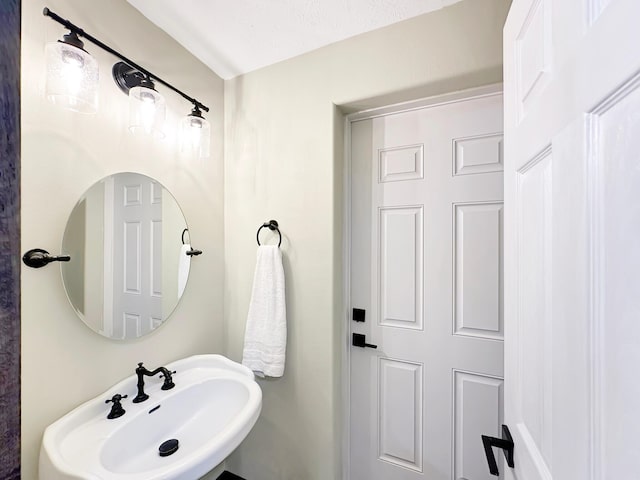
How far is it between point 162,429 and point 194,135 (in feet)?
4.00

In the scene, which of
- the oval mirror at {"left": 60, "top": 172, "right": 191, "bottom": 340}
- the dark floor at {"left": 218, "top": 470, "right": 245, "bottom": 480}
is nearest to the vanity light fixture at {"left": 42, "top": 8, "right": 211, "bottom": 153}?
the oval mirror at {"left": 60, "top": 172, "right": 191, "bottom": 340}

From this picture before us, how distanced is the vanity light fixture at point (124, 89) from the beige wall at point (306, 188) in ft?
1.04

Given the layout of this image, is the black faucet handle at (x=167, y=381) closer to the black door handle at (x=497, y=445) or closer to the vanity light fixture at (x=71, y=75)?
the vanity light fixture at (x=71, y=75)

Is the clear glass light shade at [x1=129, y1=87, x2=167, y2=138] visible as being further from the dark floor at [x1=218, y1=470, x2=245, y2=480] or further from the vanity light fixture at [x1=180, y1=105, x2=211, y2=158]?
the dark floor at [x1=218, y1=470, x2=245, y2=480]

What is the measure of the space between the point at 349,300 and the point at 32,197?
1.27 m

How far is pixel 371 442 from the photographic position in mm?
1396

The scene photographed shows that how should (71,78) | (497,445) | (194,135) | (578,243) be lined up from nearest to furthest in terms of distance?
(578,243)
(497,445)
(71,78)
(194,135)

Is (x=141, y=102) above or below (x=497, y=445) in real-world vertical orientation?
above

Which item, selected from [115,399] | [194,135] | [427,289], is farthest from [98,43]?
[427,289]

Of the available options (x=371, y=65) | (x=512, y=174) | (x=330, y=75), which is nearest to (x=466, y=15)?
(x=371, y=65)

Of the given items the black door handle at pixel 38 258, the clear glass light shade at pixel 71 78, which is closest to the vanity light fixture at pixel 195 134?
the clear glass light shade at pixel 71 78

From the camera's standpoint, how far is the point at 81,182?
970 mm

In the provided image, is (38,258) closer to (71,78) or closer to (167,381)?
(71,78)

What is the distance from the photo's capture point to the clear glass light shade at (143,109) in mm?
1037
